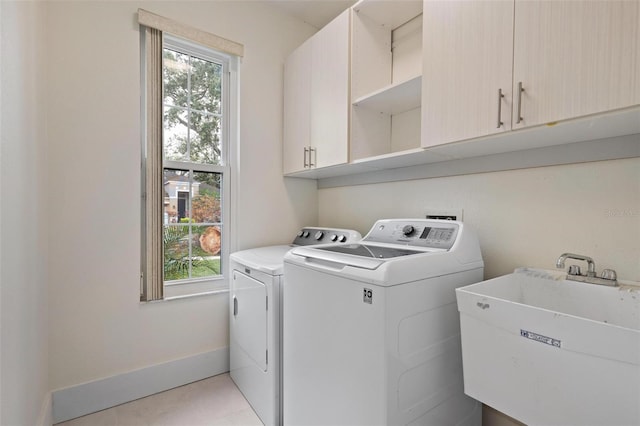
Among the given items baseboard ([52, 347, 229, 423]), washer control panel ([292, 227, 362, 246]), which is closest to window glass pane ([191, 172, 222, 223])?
washer control panel ([292, 227, 362, 246])

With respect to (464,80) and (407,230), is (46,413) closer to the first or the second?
(407,230)

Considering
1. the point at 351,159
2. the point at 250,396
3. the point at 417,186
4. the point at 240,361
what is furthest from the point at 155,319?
the point at 417,186

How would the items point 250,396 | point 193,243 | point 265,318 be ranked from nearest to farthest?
point 265,318 → point 250,396 → point 193,243

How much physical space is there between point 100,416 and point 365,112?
8.00 ft

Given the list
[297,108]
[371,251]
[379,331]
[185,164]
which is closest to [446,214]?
[371,251]

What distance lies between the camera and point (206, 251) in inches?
88.8

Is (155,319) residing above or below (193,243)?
below

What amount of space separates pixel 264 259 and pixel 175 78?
1465 mm

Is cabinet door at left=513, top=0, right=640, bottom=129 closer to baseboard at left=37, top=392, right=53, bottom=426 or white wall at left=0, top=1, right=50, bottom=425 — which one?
white wall at left=0, top=1, right=50, bottom=425

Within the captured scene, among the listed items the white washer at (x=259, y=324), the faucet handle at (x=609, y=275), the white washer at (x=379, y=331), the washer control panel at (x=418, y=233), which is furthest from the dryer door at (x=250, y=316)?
the faucet handle at (x=609, y=275)

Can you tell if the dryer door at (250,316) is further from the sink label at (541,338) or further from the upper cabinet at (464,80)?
the sink label at (541,338)

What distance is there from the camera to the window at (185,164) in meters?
1.93

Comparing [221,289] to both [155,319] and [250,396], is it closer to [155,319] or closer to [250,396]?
[155,319]

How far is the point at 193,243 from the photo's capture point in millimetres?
2197
